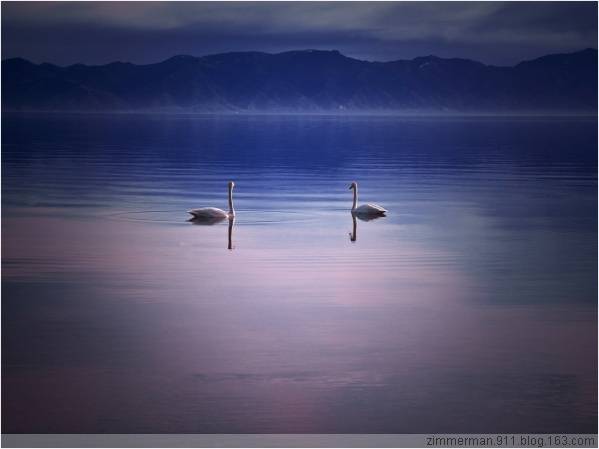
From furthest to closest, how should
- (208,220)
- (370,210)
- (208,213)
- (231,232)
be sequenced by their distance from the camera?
1. (370,210)
2. (208,220)
3. (208,213)
4. (231,232)

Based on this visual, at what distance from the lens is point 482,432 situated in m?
11.6

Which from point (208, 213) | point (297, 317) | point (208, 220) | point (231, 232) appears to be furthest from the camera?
point (208, 220)

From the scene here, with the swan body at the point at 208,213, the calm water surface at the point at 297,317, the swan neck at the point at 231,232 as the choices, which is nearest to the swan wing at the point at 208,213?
the swan body at the point at 208,213

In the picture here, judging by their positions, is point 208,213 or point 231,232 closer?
point 231,232

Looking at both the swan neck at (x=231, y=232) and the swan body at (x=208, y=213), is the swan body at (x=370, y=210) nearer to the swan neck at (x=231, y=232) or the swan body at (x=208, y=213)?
Result: the swan neck at (x=231, y=232)

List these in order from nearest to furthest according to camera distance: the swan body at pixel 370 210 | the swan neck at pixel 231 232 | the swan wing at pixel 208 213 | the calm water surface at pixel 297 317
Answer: the calm water surface at pixel 297 317 → the swan neck at pixel 231 232 → the swan wing at pixel 208 213 → the swan body at pixel 370 210

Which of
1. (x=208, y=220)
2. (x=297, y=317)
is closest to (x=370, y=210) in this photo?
(x=208, y=220)

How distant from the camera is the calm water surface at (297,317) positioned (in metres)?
12.1

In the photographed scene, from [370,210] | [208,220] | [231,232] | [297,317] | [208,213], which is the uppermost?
[370,210]

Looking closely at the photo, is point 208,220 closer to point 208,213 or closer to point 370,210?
point 208,213

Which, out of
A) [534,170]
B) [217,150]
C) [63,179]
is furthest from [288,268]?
[217,150]

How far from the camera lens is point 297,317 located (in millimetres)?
15914

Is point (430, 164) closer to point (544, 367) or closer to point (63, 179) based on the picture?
point (63, 179)

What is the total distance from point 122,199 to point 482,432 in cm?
2221
